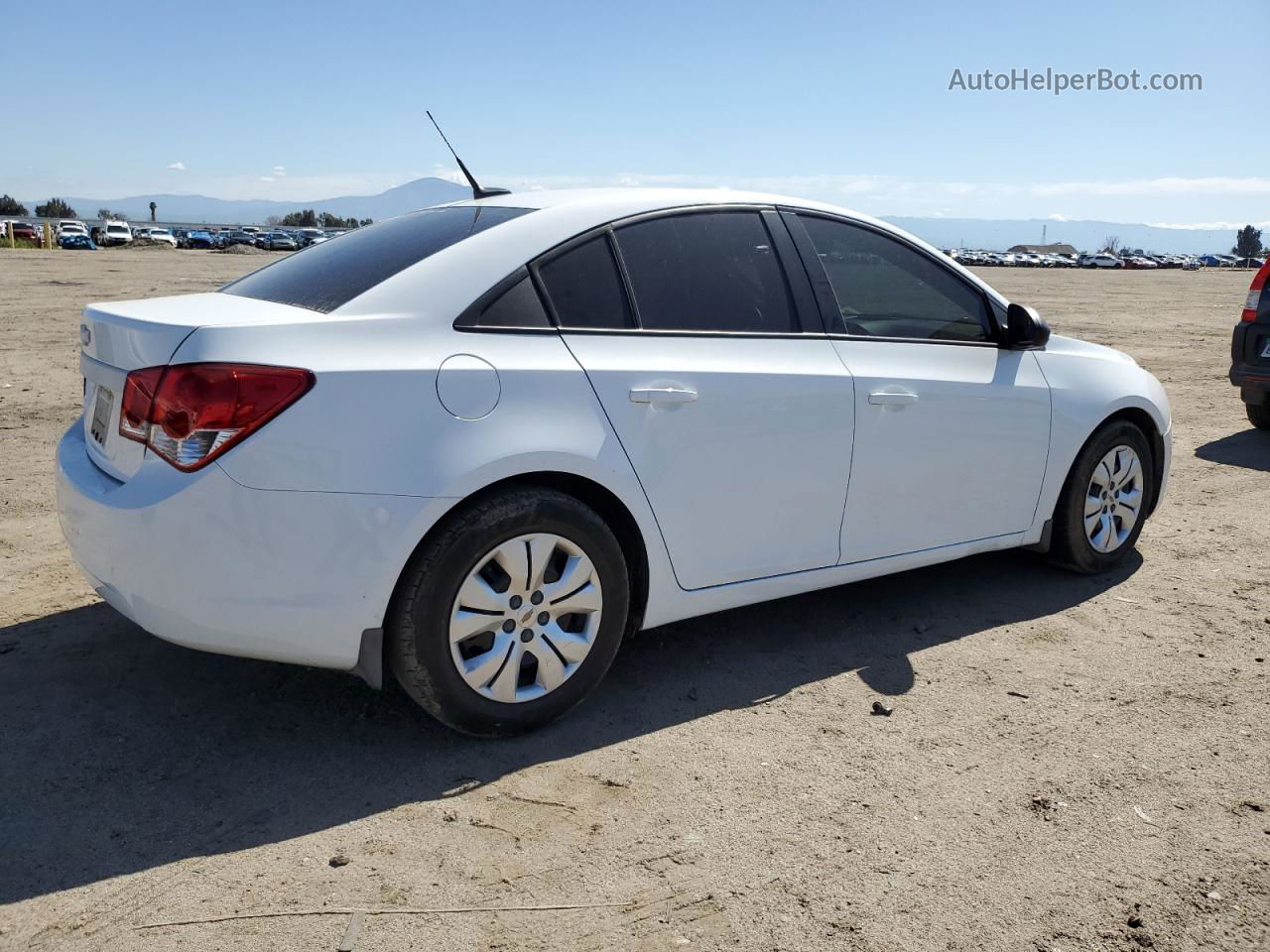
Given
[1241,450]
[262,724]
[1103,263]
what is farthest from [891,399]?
[1103,263]

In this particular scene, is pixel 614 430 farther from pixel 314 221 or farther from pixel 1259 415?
pixel 314 221

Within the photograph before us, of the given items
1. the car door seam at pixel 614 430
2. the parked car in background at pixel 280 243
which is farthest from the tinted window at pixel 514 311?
the parked car in background at pixel 280 243

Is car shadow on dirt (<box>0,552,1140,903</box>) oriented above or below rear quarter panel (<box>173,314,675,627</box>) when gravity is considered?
below

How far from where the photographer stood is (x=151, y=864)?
279cm

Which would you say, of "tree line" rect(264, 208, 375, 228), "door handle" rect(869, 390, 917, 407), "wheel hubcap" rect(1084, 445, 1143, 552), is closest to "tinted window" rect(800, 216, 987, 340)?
"door handle" rect(869, 390, 917, 407)

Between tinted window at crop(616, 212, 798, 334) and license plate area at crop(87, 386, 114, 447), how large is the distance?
170 cm

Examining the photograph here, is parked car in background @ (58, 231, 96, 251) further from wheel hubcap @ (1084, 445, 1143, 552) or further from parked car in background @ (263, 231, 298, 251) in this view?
wheel hubcap @ (1084, 445, 1143, 552)

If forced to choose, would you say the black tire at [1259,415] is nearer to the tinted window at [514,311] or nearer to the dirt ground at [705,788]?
the dirt ground at [705,788]

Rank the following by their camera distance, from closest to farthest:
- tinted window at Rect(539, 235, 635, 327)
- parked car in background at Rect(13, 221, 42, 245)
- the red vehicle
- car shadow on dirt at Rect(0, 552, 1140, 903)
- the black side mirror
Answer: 1. car shadow on dirt at Rect(0, 552, 1140, 903)
2. tinted window at Rect(539, 235, 635, 327)
3. the black side mirror
4. the red vehicle
5. parked car in background at Rect(13, 221, 42, 245)

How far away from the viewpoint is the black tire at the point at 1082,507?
5031 millimetres

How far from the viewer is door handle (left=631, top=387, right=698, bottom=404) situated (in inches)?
139

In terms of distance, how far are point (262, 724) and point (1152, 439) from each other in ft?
14.3

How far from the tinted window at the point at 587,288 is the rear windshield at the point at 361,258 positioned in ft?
0.90

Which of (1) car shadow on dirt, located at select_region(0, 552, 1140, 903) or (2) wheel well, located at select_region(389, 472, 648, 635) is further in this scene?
(2) wheel well, located at select_region(389, 472, 648, 635)
